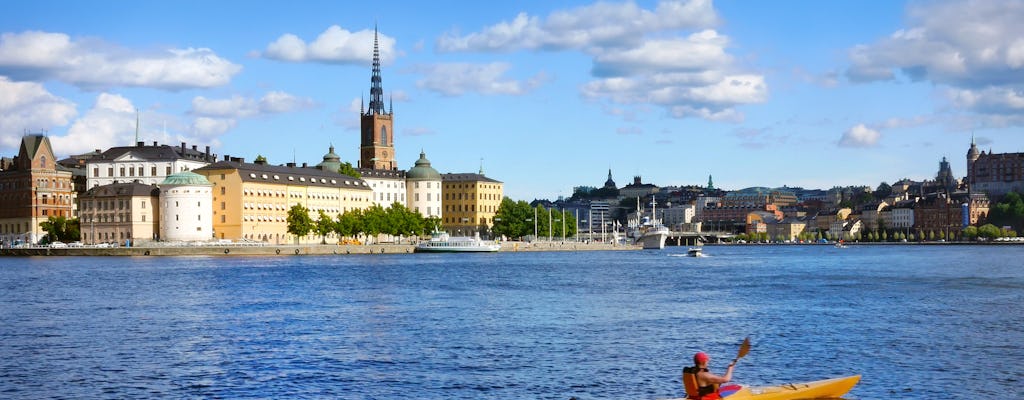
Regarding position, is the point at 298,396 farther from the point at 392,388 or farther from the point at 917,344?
the point at 917,344

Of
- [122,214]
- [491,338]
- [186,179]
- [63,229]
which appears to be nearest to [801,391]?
[491,338]

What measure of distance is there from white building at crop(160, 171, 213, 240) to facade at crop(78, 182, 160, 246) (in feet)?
10.1

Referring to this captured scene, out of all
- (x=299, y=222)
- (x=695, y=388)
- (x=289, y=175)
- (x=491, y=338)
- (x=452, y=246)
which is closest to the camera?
(x=695, y=388)

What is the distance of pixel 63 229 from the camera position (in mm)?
160750

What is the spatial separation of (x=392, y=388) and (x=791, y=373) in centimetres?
1124

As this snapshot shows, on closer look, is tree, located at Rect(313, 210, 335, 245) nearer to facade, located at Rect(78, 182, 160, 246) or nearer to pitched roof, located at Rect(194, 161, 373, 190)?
pitched roof, located at Rect(194, 161, 373, 190)

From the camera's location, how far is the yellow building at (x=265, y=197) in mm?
160375

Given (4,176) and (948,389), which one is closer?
(948,389)

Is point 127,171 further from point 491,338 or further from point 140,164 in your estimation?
point 491,338

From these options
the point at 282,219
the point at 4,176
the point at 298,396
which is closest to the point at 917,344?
the point at 298,396

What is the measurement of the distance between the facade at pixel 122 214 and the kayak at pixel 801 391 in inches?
5378

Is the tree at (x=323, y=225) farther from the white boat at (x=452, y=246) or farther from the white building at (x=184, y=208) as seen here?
the white building at (x=184, y=208)

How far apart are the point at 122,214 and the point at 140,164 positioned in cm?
1808

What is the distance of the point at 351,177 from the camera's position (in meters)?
194
